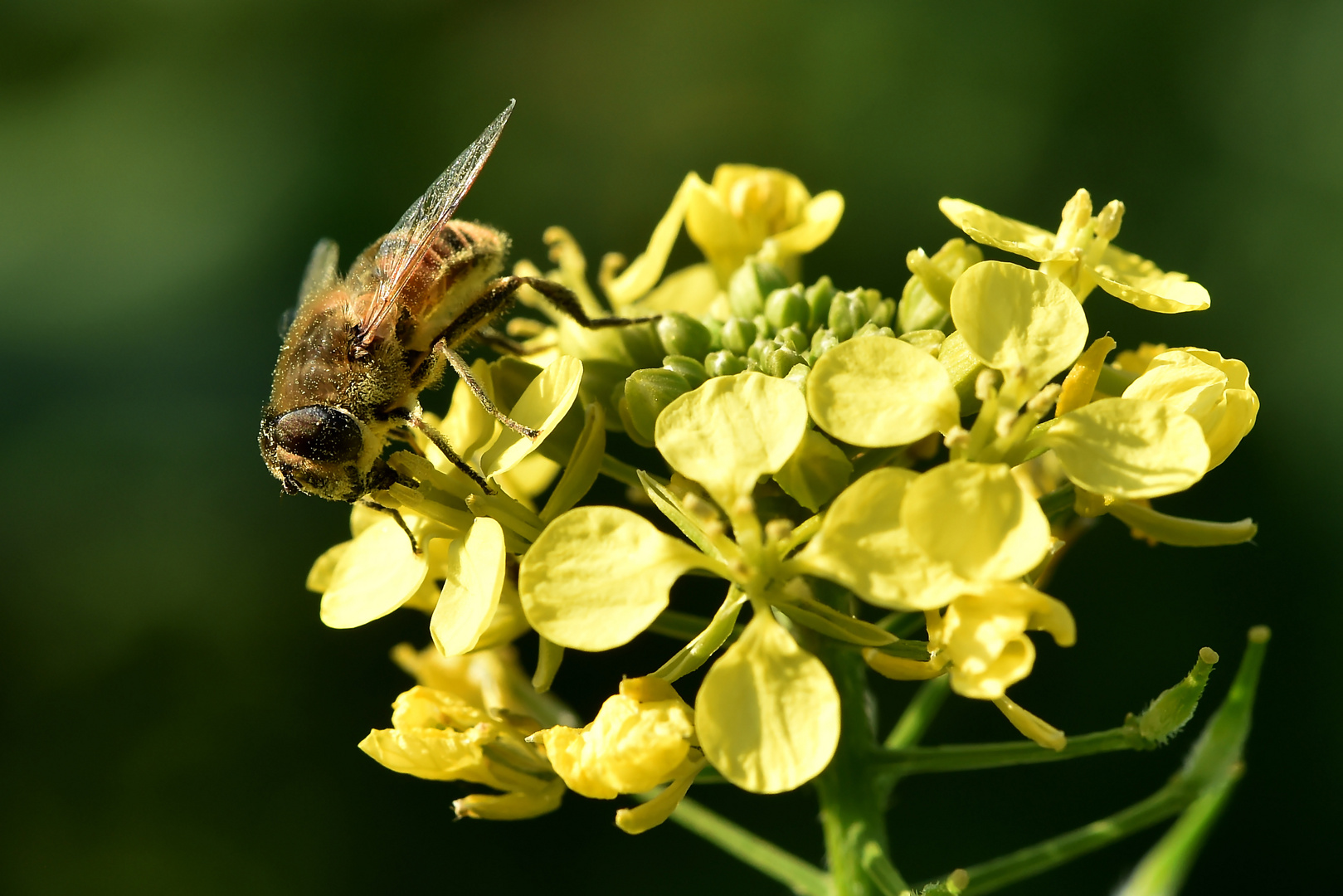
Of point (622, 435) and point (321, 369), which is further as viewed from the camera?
point (622, 435)

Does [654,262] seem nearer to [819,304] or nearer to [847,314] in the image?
[819,304]

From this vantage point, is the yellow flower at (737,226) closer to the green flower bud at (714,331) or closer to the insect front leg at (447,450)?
the green flower bud at (714,331)

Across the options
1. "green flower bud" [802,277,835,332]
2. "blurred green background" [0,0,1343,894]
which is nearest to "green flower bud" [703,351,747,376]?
"green flower bud" [802,277,835,332]

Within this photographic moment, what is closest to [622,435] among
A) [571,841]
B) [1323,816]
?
[571,841]

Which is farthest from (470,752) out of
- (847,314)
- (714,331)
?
(847,314)

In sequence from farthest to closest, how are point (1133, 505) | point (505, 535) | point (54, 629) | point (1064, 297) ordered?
point (54, 629) < point (505, 535) < point (1133, 505) < point (1064, 297)

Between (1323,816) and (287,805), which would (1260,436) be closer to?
(1323,816)

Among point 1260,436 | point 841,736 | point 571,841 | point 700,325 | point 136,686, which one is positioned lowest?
point 571,841

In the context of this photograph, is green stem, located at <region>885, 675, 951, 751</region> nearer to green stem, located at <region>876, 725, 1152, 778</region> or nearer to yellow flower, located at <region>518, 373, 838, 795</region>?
green stem, located at <region>876, 725, 1152, 778</region>
